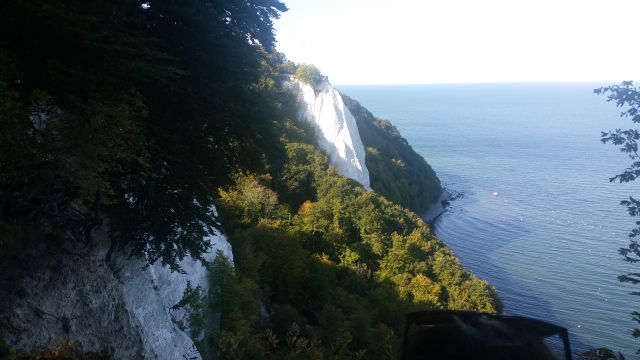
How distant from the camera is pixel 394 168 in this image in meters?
56.5

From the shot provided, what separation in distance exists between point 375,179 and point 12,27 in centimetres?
4694

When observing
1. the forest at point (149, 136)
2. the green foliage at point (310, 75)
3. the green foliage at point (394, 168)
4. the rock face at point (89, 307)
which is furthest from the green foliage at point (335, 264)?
the green foliage at point (394, 168)

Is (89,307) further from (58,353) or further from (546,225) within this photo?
(546,225)

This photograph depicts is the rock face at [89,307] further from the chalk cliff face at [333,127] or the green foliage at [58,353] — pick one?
the chalk cliff face at [333,127]

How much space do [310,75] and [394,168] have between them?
1771 centimetres

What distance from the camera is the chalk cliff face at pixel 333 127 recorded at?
44906 mm

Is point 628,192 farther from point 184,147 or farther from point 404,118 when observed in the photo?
point 404,118

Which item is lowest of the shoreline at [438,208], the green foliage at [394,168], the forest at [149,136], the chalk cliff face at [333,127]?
the shoreline at [438,208]

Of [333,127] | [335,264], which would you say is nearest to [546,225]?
[333,127]

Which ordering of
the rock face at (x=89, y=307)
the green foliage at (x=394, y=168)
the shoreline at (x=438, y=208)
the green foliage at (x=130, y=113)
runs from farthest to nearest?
the shoreline at (x=438, y=208) < the green foliage at (x=394, y=168) < the rock face at (x=89, y=307) < the green foliage at (x=130, y=113)

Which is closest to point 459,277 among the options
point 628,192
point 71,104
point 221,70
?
point 221,70

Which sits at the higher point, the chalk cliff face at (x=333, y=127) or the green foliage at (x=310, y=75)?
the green foliage at (x=310, y=75)

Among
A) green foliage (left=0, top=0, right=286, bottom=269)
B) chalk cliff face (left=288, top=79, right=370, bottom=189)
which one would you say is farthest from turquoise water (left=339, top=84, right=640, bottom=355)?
green foliage (left=0, top=0, right=286, bottom=269)

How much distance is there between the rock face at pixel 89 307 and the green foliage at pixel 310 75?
136 feet
